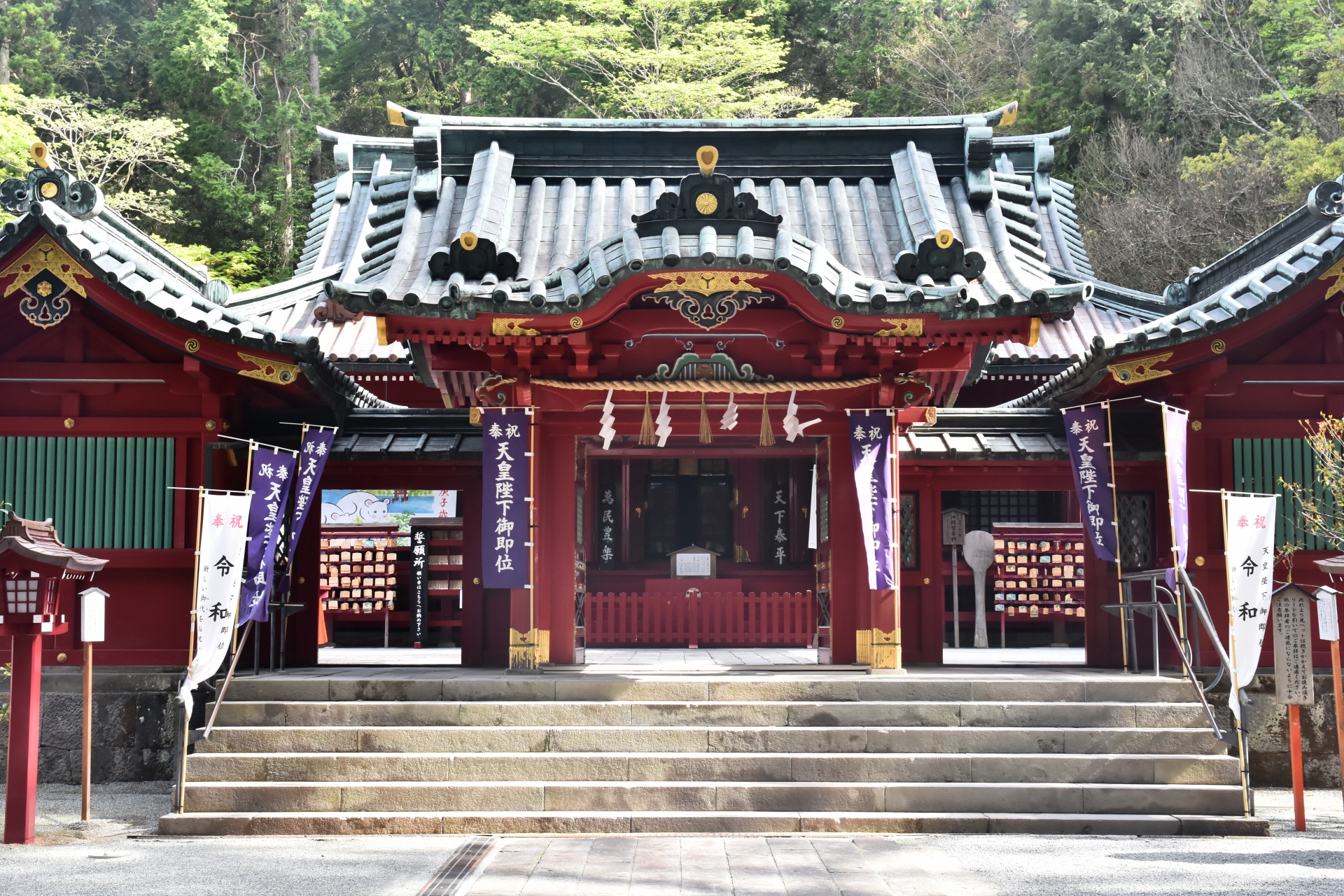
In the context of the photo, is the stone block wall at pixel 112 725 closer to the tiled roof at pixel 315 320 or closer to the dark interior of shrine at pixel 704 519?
the tiled roof at pixel 315 320

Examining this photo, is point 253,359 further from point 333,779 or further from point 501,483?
point 333,779

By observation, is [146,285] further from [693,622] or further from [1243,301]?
[1243,301]

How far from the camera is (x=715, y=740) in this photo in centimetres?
1023

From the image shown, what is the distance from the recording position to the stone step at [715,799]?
9570 mm

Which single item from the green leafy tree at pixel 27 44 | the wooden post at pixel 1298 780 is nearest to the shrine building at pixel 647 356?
the wooden post at pixel 1298 780

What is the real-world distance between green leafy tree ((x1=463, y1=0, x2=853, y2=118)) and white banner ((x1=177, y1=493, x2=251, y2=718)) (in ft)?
68.0

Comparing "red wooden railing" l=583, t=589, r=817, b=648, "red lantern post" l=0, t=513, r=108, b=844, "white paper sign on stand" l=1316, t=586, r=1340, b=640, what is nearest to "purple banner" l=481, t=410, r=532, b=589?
"red lantern post" l=0, t=513, r=108, b=844

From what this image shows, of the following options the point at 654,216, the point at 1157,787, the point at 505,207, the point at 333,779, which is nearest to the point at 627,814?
the point at 333,779

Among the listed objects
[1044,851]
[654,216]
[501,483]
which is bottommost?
[1044,851]

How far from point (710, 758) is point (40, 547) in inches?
220

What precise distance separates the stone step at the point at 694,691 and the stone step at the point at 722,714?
0.20 meters

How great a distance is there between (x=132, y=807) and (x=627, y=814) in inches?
181

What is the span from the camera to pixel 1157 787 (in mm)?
9664

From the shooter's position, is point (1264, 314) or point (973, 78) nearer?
point (1264, 314)
